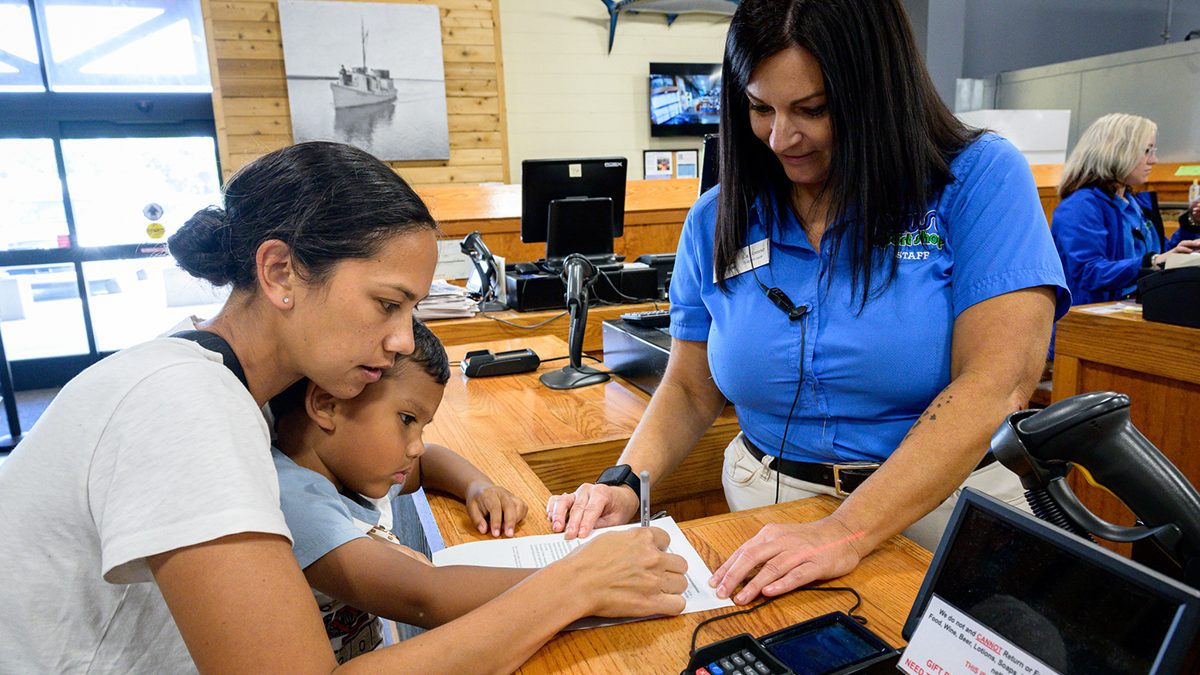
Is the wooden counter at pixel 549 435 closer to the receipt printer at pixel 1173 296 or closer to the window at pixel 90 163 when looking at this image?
the receipt printer at pixel 1173 296

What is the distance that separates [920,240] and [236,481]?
89cm

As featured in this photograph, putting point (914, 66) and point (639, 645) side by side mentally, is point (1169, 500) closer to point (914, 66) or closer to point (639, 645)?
point (639, 645)

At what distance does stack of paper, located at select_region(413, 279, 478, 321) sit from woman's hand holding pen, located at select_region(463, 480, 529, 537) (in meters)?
1.52

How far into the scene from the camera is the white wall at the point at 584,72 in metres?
5.98

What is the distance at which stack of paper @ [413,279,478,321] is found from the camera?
261cm

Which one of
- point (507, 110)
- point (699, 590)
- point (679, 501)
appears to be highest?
point (507, 110)

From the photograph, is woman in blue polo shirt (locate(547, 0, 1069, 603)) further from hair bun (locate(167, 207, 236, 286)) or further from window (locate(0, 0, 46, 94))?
window (locate(0, 0, 46, 94))

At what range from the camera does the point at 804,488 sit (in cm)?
112

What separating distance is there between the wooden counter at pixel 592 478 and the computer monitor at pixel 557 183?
2.12 ft

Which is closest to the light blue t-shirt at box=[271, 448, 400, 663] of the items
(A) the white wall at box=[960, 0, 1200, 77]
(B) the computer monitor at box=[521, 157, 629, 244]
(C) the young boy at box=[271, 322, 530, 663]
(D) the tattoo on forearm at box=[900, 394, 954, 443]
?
(C) the young boy at box=[271, 322, 530, 663]

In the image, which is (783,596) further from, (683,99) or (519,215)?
(683,99)

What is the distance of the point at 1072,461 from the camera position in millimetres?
499

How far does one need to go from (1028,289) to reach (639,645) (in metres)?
0.67

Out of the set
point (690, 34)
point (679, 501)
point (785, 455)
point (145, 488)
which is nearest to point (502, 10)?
point (690, 34)
